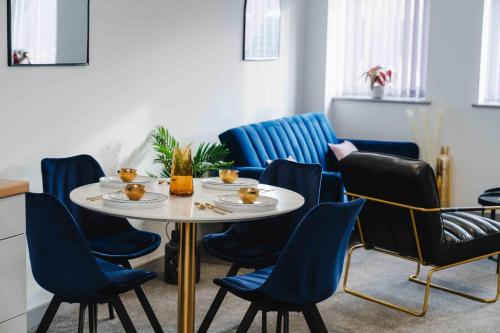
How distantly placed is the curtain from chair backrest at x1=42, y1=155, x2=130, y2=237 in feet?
1.67

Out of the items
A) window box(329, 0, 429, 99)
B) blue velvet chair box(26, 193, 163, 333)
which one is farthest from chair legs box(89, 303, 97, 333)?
window box(329, 0, 429, 99)

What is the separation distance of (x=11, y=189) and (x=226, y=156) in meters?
2.45

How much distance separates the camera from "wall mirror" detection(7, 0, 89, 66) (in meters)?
3.61

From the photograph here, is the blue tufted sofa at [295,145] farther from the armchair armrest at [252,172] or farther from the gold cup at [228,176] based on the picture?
the gold cup at [228,176]

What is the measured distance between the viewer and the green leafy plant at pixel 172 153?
4535 millimetres

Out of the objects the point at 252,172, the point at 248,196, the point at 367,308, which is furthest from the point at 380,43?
the point at 248,196

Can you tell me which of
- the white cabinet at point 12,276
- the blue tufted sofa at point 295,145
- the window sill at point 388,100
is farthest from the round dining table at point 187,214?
the window sill at point 388,100

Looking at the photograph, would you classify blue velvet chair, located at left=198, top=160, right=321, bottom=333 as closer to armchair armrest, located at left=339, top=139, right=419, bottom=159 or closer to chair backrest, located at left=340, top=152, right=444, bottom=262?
chair backrest, located at left=340, top=152, right=444, bottom=262

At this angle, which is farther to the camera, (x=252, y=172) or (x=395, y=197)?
(x=252, y=172)

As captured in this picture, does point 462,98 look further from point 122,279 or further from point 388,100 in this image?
point 122,279

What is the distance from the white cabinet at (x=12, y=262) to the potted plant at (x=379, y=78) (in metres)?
4.29

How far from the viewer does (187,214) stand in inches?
118

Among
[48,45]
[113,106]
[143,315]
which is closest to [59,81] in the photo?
[48,45]

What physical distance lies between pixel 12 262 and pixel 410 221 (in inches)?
81.6
